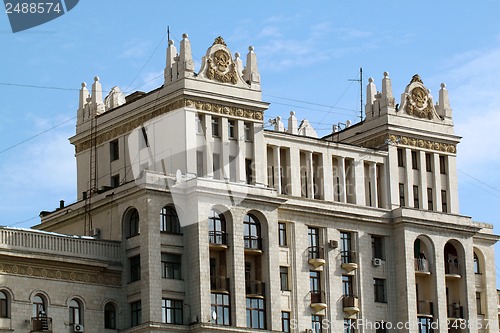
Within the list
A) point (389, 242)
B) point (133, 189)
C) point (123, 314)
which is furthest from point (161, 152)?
point (389, 242)

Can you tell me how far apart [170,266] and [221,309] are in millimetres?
2976

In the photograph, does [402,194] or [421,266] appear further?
[402,194]

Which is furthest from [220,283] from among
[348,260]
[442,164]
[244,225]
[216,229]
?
[442,164]

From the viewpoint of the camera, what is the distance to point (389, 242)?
8238 centimetres

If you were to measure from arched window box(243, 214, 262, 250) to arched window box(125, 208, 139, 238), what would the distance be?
506 cm

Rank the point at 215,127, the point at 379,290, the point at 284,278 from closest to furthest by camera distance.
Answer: the point at 215,127 → the point at 284,278 → the point at 379,290

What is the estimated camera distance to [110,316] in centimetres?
7419

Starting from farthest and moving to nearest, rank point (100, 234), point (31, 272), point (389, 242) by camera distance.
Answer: point (389, 242) → point (100, 234) → point (31, 272)

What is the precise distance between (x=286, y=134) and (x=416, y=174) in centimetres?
831

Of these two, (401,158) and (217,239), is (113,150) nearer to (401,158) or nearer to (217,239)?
(217,239)

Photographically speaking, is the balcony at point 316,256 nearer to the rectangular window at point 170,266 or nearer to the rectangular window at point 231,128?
the rectangular window at point 231,128

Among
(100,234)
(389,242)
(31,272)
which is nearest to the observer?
(31,272)

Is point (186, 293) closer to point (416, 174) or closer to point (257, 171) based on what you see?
point (257, 171)

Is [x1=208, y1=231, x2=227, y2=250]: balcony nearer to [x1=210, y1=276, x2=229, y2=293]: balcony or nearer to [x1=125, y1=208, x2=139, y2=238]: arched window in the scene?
[x1=210, y1=276, x2=229, y2=293]: balcony
